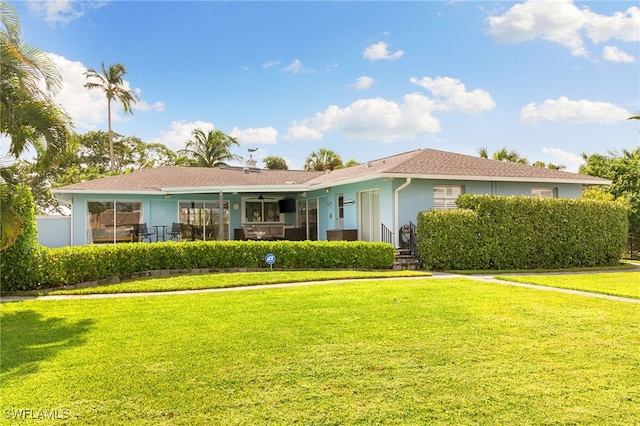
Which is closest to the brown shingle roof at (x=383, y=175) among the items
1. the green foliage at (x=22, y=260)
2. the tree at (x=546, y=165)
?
the green foliage at (x=22, y=260)

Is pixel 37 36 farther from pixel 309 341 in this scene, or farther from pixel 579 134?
pixel 579 134

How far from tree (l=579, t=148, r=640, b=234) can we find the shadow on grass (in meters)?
23.0

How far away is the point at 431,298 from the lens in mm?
8406

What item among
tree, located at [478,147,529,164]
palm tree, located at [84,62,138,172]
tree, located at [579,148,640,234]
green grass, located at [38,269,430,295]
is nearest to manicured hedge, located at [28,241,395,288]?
green grass, located at [38,269,430,295]

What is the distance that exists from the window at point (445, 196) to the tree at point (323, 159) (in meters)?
21.5

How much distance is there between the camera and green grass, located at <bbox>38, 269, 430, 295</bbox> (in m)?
10.0

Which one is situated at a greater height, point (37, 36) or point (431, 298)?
point (37, 36)

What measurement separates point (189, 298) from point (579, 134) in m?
22.6

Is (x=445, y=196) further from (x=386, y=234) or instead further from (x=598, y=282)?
(x=598, y=282)

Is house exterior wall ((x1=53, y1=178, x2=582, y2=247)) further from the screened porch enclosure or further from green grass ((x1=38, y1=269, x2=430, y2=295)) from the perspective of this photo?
green grass ((x1=38, y1=269, x2=430, y2=295))

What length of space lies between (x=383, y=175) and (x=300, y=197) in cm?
806

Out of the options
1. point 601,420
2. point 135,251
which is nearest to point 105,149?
point 135,251

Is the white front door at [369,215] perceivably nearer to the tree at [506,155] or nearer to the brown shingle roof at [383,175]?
the brown shingle roof at [383,175]

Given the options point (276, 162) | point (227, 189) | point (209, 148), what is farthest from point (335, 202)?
point (276, 162)
